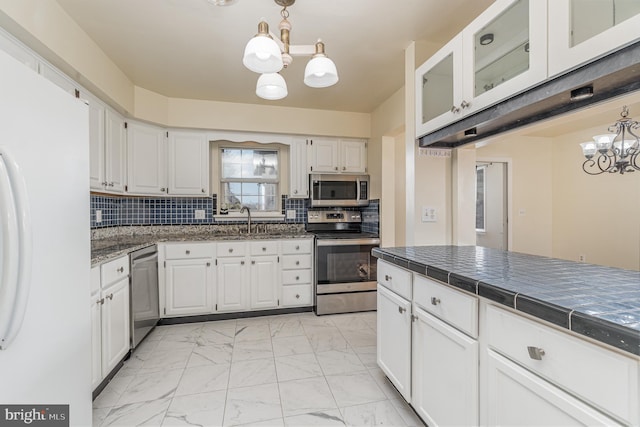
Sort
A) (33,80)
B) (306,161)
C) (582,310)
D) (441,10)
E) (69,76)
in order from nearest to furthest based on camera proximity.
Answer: (582,310), (33,80), (441,10), (69,76), (306,161)

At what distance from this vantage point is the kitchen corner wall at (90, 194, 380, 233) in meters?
3.12

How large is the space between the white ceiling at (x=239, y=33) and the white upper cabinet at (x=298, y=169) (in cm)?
77

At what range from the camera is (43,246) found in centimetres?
103

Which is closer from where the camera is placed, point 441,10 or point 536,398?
point 536,398

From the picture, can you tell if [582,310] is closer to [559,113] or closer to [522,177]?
[559,113]

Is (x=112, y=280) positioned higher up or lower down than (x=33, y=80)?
lower down

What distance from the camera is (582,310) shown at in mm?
730

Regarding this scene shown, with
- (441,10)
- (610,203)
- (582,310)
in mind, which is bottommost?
(582,310)

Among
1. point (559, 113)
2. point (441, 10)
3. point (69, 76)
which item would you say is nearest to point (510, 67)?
point (559, 113)

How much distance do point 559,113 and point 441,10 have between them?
1084 millimetres

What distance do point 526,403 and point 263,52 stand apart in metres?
1.61

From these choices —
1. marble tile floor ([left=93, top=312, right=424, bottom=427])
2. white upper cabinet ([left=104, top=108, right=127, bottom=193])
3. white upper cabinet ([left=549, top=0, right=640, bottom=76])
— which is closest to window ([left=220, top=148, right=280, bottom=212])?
white upper cabinet ([left=104, top=108, right=127, bottom=193])

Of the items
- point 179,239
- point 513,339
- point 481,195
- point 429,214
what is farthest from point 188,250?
point 481,195

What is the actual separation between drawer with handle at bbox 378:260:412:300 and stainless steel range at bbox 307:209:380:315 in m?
1.35
